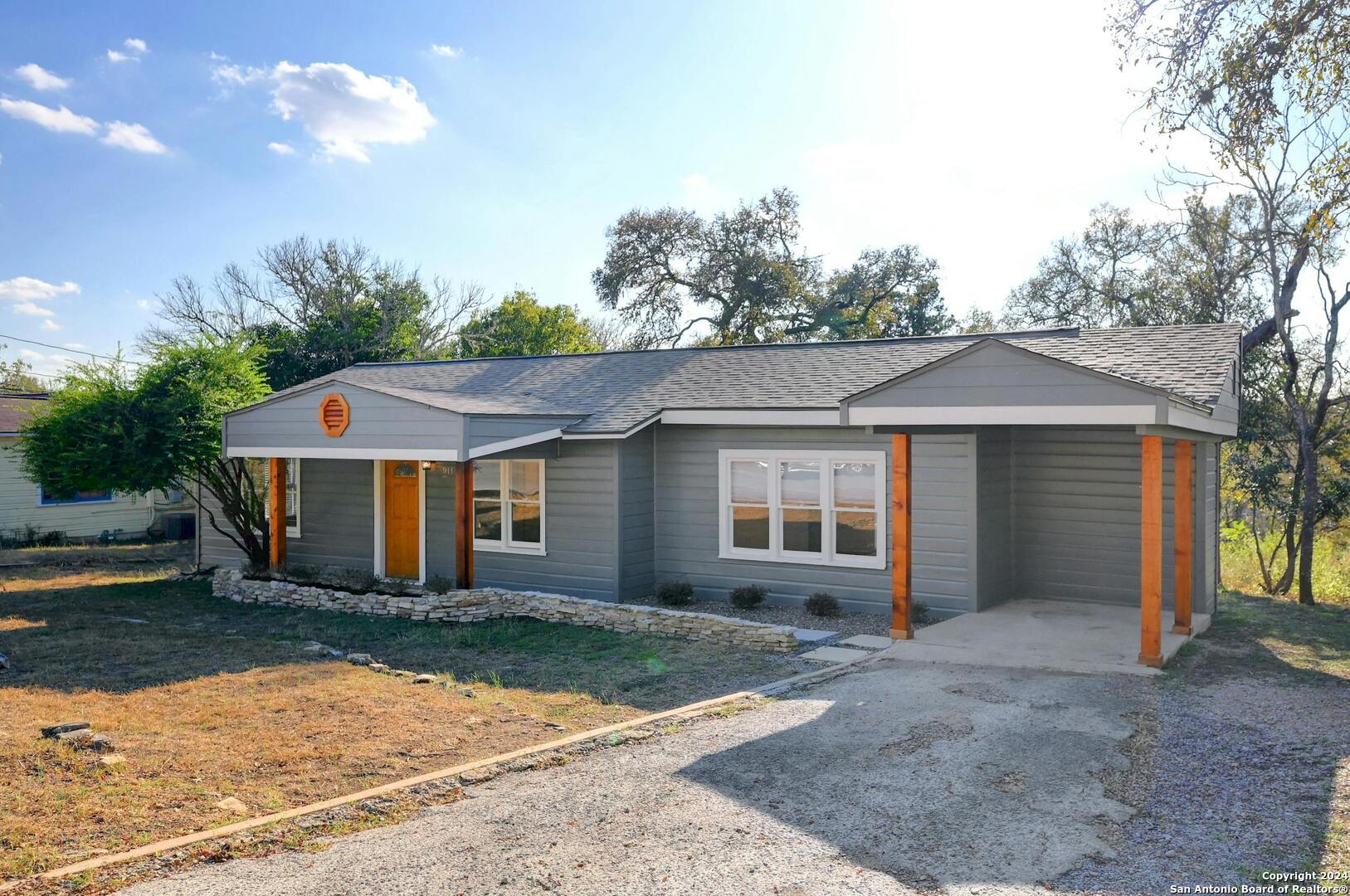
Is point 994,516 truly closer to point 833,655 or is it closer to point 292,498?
point 833,655

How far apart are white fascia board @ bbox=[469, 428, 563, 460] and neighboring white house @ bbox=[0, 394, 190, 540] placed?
1367cm

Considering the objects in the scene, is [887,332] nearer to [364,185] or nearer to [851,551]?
[364,185]

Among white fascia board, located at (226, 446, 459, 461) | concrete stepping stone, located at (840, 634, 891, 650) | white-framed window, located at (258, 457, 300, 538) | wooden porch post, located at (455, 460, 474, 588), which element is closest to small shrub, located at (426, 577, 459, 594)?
wooden porch post, located at (455, 460, 474, 588)

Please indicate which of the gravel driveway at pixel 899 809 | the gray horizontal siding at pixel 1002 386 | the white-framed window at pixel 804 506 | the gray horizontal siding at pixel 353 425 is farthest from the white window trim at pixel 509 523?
the gravel driveway at pixel 899 809

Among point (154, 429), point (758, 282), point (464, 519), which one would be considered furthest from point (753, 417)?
point (758, 282)

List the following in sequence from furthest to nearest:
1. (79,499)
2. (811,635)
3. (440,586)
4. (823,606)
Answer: (79,499) → (440,586) → (823,606) → (811,635)

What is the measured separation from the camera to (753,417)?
500 inches

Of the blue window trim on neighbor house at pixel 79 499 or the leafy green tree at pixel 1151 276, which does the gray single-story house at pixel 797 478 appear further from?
the blue window trim on neighbor house at pixel 79 499

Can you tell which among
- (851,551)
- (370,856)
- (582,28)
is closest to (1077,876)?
(370,856)

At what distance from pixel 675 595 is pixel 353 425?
5.23 m

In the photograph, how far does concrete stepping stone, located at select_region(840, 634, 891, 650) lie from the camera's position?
10.2m

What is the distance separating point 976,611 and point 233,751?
27.3 feet

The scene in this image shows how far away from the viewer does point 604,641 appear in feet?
36.6

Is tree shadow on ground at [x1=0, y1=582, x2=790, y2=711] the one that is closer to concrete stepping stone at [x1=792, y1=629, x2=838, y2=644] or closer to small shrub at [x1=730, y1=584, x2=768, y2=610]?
concrete stepping stone at [x1=792, y1=629, x2=838, y2=644]
